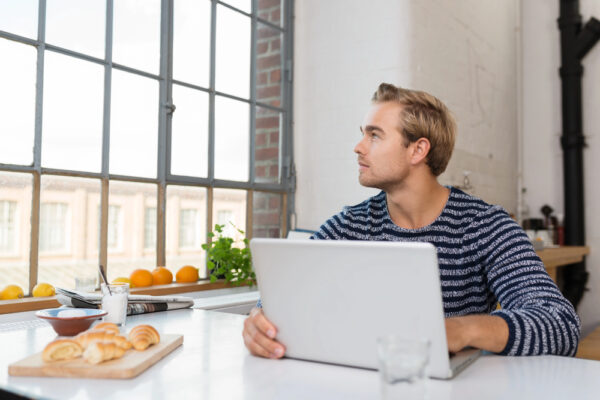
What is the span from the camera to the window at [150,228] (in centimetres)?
232

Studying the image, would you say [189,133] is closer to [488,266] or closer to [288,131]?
[288,131]

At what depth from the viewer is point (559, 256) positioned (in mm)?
3158

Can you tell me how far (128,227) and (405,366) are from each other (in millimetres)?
1788

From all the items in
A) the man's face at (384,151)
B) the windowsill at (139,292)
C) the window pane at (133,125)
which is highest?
the window pane at (133,125)

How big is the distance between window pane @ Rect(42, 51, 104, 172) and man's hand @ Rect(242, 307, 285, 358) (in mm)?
1280

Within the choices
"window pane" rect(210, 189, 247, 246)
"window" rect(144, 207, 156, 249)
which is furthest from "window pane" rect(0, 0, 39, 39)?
"window pane" rect(210, 189, 247, 246)

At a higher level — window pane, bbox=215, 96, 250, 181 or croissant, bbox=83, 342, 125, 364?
window pane, bbox=215, 96, 250, 181

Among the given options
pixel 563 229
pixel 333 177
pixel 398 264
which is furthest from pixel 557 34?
pixel 398 264

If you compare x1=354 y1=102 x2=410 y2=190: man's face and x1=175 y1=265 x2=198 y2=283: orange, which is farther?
x1=175 y1=265 x2=198 y2=283: orange

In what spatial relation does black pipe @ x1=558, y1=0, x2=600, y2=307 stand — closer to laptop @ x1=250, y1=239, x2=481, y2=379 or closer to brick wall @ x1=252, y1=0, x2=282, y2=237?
brick wall @ x1=252, y1=0, x2=282, y2=237

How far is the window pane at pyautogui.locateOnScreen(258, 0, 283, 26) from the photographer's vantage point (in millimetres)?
2947

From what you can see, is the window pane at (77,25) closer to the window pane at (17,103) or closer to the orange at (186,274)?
the window pane at (17,103)

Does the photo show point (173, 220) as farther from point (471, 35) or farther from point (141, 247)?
point (471, 35)

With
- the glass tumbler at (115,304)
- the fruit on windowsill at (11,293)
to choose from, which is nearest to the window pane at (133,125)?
the fruit on windowsill at (11,293)
